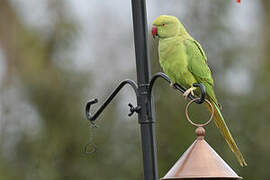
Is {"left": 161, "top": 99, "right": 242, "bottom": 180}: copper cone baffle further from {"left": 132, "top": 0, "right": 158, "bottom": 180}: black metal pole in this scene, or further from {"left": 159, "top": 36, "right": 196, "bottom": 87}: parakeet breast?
{"left": 159, "top": 36, "right": 196, "bottom": 87}: parakeet breast

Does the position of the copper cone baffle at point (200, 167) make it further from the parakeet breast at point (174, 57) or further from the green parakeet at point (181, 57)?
the parakeet breast at point (174, 57)

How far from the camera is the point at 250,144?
21.1 ft

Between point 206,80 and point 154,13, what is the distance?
11.9 feet

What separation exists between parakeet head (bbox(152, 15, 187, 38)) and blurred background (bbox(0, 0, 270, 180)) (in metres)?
3.21

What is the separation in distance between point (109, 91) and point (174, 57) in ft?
11.5

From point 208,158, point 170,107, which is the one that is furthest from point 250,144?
point 208,158

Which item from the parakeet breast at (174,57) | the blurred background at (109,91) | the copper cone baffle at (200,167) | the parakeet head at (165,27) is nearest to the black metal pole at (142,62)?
the copper cone baffle at (200,167)

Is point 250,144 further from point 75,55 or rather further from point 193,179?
point 193,179

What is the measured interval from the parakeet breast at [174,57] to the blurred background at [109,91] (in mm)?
3077

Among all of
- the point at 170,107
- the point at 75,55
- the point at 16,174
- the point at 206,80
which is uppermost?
the point at 206,80

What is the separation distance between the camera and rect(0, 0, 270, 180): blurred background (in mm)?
6527

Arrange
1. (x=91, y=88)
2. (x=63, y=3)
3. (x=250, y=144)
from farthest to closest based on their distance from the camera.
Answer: (x=63, y=3)
(x=91, y=88)
(x=250, y=144)

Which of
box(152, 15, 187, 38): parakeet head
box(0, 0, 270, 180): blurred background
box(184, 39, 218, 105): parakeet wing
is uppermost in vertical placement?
box(152, 15, 187, 38): parakeet head

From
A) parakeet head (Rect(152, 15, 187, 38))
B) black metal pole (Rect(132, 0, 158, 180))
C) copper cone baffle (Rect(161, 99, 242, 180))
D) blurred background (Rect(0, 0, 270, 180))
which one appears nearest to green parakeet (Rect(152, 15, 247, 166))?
parakeet head (Rect(152, 15, 187, 38))
